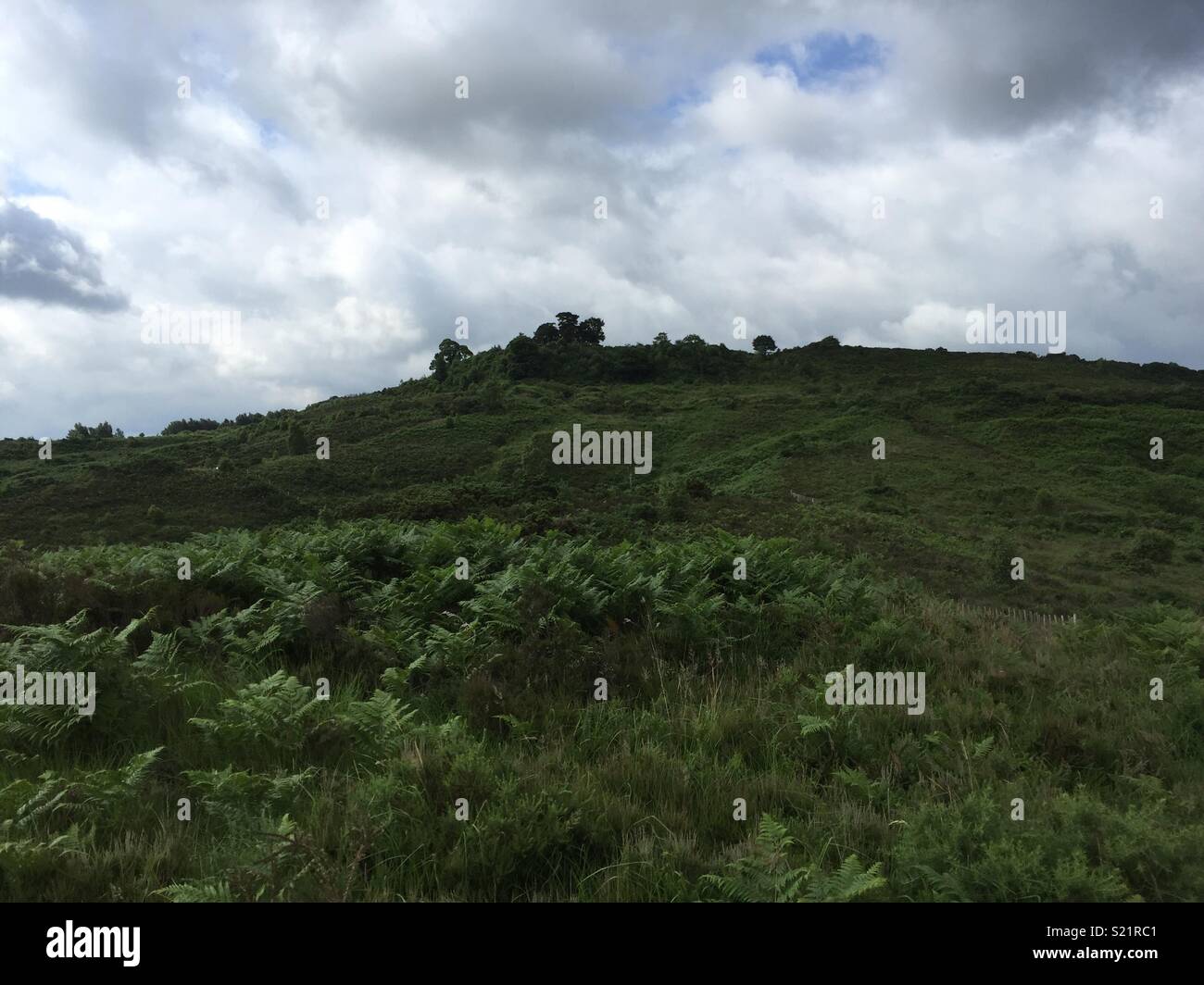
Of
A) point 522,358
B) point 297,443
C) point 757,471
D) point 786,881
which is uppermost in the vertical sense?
point 522,358

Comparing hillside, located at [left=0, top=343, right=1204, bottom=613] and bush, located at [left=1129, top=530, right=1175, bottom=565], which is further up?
hillside, located at [left=0, top=343, right=1204, bottom=613]

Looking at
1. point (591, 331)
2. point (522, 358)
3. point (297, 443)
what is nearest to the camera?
point (297, 443)


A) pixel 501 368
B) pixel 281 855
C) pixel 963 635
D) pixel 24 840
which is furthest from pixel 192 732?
pixel 501 368

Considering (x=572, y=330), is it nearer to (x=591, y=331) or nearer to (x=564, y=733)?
Result: (x=591, y=331)

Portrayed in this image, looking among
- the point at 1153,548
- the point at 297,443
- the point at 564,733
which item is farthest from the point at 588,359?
the point at 564,733

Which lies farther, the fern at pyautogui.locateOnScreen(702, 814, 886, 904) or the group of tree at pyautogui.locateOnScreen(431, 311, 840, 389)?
the group of tree at pyautogui.locateOnScreen(431, 311, 840, 389)

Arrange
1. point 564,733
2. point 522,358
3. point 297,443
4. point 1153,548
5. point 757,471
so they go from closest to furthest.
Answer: point 564,733 → point 1153,548 → point 757,471 → point 297,443 → point 522,358

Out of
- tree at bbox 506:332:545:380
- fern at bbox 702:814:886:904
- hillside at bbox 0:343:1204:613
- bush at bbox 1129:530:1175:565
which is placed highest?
tree at bbox 506:332:545:380

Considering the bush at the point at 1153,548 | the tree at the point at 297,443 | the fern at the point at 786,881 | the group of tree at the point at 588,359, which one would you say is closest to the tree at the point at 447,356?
the group of tree at the point at 588,359

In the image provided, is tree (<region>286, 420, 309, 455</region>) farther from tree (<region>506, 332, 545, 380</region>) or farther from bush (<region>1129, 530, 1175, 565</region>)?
bush (<region>1129, 530, 1175, 565</region>)

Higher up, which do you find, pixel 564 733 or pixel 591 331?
pixel 591 331

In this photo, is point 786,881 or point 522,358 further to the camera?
point 522,358

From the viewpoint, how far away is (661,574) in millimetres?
7707

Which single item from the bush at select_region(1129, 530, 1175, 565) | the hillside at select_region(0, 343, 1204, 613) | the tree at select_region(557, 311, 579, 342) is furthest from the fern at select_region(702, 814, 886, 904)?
the tree at select_region(557, 311, 579, 342)
